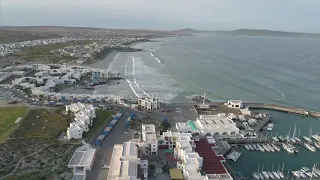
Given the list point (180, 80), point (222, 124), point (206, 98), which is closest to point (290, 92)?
point (206, 98)

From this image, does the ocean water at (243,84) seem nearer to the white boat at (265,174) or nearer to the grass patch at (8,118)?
the white boat at (265,174)

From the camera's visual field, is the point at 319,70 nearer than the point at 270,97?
No

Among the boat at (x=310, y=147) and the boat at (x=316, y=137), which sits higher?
the boat at (x=316, y=137)

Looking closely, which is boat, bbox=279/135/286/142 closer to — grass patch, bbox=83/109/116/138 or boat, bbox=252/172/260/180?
boat, bbox=252/172/260/180

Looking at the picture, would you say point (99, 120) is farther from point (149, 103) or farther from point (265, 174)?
point (265, 174)

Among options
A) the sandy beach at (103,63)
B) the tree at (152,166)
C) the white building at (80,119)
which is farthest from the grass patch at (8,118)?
the sandy beach at (103,63)

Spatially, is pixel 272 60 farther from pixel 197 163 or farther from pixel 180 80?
pixel 197 163
